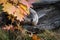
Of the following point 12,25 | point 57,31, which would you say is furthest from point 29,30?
point 57,31

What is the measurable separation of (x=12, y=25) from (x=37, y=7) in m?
1.12

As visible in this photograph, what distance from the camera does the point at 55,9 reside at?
14.5 ft

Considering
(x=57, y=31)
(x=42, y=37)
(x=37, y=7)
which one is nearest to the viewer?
(x=42, y=37)

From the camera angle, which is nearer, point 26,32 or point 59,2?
point 26,32

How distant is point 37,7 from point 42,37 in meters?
0.96

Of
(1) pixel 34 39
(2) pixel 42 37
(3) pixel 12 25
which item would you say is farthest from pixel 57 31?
(3) pixel 12 25

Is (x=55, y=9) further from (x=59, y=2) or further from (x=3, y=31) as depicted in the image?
(x=3, y=31)

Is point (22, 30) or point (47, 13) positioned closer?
point (22, 30)

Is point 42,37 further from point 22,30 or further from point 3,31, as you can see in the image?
point 3,31

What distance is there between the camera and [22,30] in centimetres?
332

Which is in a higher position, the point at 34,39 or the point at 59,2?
the point at 59,2

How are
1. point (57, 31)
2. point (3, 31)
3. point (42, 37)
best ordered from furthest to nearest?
point (57, 31)
point (42, 37)
point (3, 31)

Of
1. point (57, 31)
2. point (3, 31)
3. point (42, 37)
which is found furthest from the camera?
point (57, 31)

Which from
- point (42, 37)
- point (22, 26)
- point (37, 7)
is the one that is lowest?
point (42, 37)
